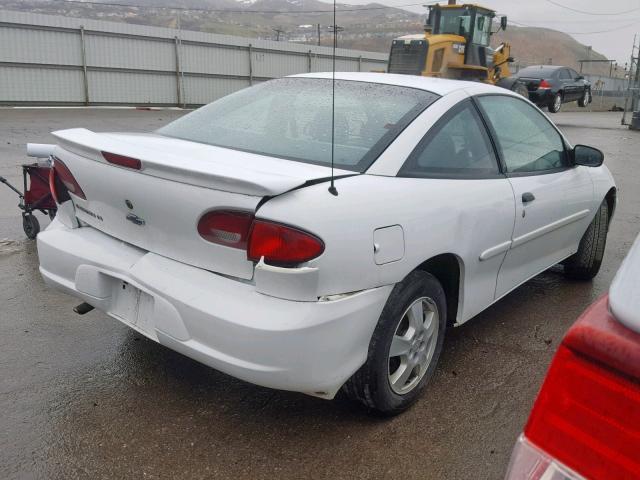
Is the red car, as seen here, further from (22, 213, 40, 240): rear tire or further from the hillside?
the hillside

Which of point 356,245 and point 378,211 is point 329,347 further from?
point 378,211

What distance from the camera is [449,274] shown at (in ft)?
9.43

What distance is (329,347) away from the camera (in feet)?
7.00

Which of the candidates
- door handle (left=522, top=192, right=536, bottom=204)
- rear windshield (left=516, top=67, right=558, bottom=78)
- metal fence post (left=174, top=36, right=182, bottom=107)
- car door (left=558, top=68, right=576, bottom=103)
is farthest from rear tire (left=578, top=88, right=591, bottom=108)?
door handle (left=522, top=192, right=536, bottom=204)

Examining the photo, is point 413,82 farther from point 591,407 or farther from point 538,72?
point 538,72

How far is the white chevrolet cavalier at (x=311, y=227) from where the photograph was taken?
6.89 feet

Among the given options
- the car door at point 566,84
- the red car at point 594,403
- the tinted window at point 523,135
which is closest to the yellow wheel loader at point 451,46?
the car door at point 566,84

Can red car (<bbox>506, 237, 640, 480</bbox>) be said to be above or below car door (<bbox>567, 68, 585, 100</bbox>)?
above

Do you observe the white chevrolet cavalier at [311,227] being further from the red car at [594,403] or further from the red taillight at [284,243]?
the red car at [594,403]

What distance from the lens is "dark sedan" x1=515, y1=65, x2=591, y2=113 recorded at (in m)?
21.2

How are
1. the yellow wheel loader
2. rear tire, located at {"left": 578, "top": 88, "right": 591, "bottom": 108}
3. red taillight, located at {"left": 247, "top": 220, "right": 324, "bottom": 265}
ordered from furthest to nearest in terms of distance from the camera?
rear tire, located at {"left": 578, "top": 88, "right": 591, "bottom": 108} < the yellow wheel loader < red taillight, located at {"left": 247, "top": 220, "right": 324, "bottom": 265}

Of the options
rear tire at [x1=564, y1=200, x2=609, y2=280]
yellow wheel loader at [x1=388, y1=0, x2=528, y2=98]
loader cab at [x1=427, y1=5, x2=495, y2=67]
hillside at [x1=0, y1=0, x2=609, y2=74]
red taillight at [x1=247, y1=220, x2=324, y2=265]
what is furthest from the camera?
hillside at [x1=0, y1=0, x2=609, y2=74]

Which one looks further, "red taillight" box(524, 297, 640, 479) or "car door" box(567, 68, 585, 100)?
"car door" box(567, 68, 585, 100)

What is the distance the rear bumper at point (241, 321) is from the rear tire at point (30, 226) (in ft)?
10.00
